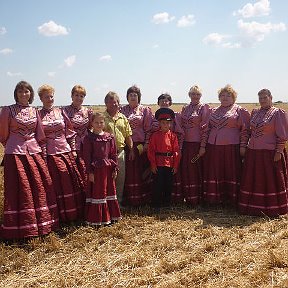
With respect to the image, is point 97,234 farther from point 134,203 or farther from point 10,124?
point 10,124

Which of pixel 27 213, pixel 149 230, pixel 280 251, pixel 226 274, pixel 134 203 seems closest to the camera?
pixel 226 274

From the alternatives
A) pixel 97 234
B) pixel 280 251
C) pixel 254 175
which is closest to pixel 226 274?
pixel 280 251

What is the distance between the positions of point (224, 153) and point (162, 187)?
1.32 metres

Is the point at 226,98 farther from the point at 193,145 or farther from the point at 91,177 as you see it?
the point at 91,177

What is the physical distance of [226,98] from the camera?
7305 mm

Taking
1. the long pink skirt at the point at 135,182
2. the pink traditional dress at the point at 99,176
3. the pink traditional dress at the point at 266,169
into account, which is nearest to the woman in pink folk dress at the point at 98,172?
the pink traditional dress at the point at 99,176

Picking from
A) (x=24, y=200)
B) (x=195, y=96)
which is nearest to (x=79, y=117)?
(x=24, y=200)

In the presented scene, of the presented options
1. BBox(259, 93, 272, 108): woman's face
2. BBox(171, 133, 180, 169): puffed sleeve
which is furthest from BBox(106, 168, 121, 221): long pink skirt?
BBox(259, 93, 272, 108): woman's face

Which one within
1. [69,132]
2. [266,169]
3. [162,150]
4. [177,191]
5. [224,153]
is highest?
[69,132]

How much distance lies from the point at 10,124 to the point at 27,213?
1330 mm

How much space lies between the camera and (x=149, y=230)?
630cm

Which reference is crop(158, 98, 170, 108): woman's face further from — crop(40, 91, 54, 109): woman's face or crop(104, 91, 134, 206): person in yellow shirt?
crop(40, 91, 54, 109): woman's face

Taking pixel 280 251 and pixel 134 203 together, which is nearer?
pixel 280 251

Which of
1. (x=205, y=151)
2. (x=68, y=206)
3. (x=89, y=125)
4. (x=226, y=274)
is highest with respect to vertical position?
(x=89, y=125)
